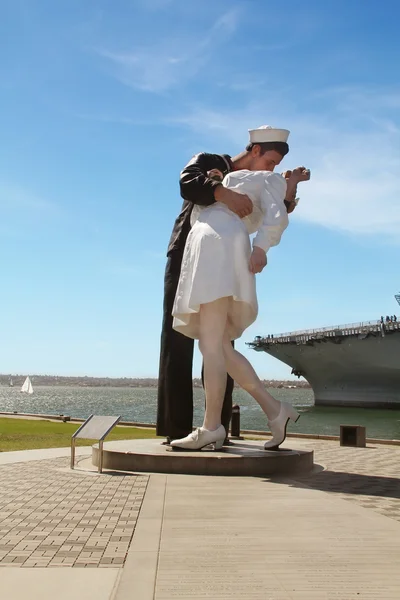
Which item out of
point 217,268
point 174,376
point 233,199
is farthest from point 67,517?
point 233,199

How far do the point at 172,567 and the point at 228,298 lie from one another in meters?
3.88

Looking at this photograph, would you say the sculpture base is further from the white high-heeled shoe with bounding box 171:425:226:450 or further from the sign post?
the sign post

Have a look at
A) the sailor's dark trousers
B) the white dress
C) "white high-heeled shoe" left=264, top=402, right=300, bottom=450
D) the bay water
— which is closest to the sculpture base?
"white high-heeled shoe" left=264, top=402, right=300, bottom=450

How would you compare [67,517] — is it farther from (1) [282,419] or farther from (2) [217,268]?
(1) [282,419]

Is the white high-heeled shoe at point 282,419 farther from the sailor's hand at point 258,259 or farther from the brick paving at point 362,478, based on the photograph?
the sailor's hand at point 258,259

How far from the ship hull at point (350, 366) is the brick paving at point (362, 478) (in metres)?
39.7

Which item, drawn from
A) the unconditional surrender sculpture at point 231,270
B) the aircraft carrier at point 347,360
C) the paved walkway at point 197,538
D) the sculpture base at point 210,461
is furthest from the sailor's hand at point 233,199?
the aircraft carrier at point 347,360

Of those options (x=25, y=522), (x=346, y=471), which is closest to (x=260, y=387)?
(x=346, y=471)

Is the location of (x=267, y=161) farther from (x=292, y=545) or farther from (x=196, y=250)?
(x=292, y=545)

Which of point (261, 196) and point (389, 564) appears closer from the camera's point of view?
point (389, 564)

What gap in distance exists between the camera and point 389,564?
10.4 ft

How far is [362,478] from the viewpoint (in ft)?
21.5

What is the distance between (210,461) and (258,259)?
200 cm

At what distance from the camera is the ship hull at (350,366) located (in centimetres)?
5006
